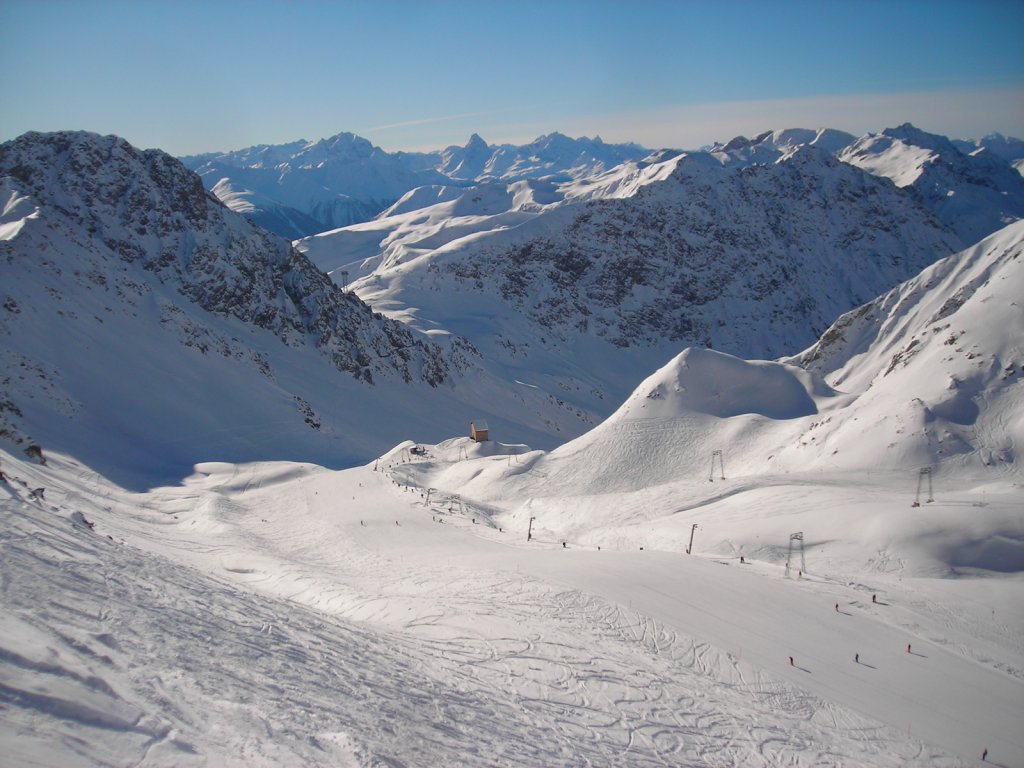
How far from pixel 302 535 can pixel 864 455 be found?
27844 millimetres

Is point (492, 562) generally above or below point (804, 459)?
below

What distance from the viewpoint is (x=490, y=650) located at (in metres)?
15.1

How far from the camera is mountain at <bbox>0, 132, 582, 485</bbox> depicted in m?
47.0

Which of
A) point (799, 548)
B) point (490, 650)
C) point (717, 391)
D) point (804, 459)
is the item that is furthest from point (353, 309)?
point (490, 650)

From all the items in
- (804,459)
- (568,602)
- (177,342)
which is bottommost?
(568,602)

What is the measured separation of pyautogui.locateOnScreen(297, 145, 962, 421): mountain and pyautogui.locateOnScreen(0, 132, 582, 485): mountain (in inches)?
909

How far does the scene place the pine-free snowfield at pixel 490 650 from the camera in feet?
29.9

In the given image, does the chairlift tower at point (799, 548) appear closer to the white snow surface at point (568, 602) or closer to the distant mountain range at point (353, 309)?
the white snow surface at point (568, 602)

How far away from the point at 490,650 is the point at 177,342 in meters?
55.4

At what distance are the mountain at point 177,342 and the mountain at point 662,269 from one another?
2309 cm

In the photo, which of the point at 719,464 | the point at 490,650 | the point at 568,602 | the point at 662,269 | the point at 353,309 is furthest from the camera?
the point at 662,269

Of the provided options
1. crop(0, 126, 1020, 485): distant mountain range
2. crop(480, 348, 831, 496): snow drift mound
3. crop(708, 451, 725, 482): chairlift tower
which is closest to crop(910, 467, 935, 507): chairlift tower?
crop(480, 348, 831, 496): snow drift mound

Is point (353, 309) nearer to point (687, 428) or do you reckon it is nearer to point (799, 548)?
point (687, 428)

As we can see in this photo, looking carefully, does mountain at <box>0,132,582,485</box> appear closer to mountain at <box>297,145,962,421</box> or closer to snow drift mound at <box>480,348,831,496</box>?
snow drift mound at <box>480,348,831,496</box>
